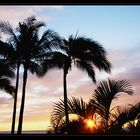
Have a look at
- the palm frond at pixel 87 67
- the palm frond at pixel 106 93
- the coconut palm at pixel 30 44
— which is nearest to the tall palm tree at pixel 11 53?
the coconut palm at pixel 30 44

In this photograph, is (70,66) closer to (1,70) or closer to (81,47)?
(81,47)

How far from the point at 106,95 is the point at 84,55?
416 inches

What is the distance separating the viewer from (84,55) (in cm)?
1585

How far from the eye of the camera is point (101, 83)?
546cm

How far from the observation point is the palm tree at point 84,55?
15.5 metres

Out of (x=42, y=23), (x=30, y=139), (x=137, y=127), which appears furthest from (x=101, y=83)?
(x=42, y=23)

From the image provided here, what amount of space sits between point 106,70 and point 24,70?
5.02m

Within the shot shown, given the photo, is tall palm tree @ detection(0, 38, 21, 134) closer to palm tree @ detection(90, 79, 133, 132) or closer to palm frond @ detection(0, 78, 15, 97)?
palm frond @ detection(0, 78, 15, 97)

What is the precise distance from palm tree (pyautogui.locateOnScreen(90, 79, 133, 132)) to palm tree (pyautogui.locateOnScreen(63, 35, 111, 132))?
30.8 feet

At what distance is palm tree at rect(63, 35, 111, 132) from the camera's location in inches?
610

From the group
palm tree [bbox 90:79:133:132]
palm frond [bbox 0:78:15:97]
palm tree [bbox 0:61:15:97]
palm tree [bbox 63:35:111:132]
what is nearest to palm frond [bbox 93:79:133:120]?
palm tree [bbox 90:79:133:132]

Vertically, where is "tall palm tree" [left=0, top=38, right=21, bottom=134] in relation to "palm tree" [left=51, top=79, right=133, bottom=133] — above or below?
above

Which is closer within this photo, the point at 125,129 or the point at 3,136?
the point at 3,136

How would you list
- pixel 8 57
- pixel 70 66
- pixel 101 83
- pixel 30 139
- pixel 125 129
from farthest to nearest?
pixel 8 57 < pixel 70 66 < pixel 101 83 < pixel 125 129 < pixel 30 139
